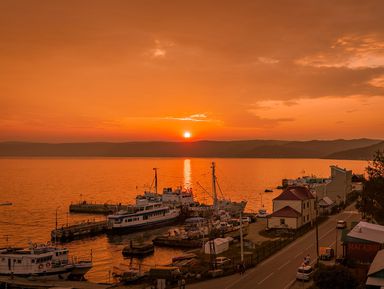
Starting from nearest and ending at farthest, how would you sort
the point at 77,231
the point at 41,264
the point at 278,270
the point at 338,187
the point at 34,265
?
the point at 278,270
the point at 34,265
the point at 41,264
the point at 77,231
the point at 338,187

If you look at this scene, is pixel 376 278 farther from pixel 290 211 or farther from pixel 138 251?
pixel 138 251

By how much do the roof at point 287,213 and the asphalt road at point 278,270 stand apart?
4.56m

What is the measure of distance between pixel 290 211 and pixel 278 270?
67.5ft

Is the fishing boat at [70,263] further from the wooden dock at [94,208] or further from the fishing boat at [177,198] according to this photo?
the wooden dock at [94,208]

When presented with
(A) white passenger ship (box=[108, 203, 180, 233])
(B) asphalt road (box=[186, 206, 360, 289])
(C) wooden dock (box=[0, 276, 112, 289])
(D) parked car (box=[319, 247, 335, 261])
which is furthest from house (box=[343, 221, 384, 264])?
(A) white passenger ship (box=[108, 203, 180, 233])

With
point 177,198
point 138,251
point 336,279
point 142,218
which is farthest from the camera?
point 177,198

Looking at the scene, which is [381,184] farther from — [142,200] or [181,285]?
[142,200]

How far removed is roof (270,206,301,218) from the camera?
53769mm

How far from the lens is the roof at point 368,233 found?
35.8 meters

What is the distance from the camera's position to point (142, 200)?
304 ft

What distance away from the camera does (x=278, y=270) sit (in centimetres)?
3466

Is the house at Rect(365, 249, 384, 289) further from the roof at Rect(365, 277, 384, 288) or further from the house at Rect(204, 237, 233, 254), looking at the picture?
the house at Rect(204, 237, 233, 254)

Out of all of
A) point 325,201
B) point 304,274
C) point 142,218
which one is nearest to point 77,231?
point 142,218

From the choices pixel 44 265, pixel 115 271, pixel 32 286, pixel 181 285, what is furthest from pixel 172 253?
pixel 181 285
